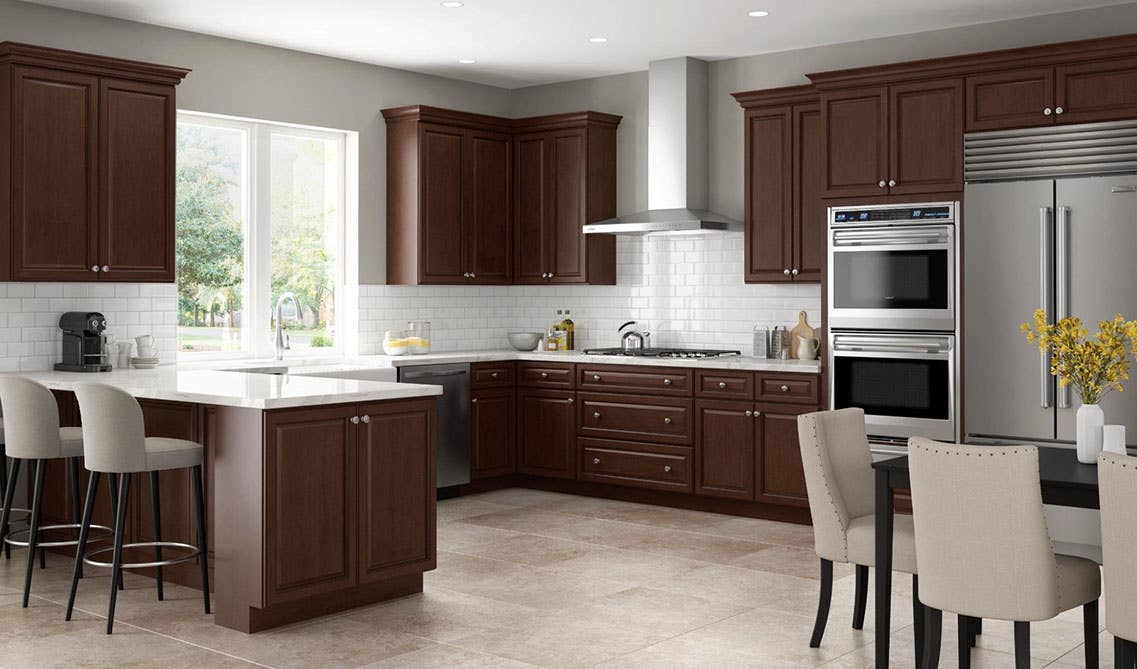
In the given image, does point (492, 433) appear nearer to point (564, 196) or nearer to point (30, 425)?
point (564, 196)

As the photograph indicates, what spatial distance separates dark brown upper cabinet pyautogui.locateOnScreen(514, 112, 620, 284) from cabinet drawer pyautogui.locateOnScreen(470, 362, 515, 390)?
75cm

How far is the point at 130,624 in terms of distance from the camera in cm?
471

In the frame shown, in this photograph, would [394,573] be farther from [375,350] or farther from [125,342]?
[375,350]

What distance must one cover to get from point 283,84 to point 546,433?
2830 mm

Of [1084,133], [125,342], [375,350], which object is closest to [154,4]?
[125,342]

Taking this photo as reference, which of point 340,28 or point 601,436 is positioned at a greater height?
point 340,28

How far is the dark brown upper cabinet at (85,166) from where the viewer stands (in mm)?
5816

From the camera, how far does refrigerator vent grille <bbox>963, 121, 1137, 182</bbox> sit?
19.1ft

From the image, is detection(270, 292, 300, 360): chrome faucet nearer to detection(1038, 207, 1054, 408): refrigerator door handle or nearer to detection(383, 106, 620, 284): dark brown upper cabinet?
detection(383, 106, 620, 284): dark brown upper cabinet

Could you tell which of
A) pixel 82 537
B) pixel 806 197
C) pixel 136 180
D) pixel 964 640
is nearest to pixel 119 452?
pixel 82 537

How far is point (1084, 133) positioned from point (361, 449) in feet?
12.6

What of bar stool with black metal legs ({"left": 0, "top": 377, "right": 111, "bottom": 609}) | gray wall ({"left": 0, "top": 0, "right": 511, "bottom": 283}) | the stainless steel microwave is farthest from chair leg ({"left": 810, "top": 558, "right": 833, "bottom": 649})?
gray wall ({"left": 0, "top": 0, "right": 511, "bottom": 283})

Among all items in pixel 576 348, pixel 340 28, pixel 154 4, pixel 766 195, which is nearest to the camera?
pixel 154 4

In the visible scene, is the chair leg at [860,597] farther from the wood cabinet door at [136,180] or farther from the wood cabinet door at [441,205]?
the wood cabinet door at [441,205]
